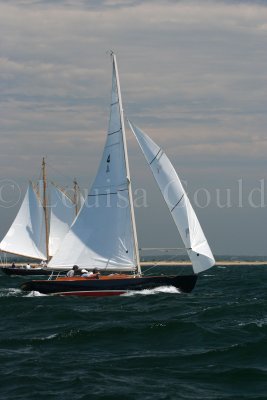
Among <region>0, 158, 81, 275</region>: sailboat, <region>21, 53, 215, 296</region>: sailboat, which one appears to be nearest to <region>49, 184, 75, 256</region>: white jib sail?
<region>0, 158, 81, 275</region>: sailboat

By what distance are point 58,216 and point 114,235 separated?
45.9 meters

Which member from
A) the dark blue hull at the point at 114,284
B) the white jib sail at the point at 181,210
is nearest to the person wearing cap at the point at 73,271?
the dark blue hull at the point at 114,284

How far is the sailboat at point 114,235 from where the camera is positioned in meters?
41.8

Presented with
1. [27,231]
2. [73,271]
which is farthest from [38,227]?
[73,271]

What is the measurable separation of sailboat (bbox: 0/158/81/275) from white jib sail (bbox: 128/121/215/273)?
158 feet

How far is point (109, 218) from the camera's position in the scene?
1753 inches

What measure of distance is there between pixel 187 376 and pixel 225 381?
106 cm

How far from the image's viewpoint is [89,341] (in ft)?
84.1

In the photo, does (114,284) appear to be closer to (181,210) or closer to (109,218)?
(109,218)

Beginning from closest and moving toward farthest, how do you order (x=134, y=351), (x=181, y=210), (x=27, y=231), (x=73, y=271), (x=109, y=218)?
(x=134, y=351) < (x=181, y=210) < (x=73, y=271) < (x=109, y=218) < (x=27, y=231)

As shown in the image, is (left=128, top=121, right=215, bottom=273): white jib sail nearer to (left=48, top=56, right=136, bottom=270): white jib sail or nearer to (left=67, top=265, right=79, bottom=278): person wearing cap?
(left=48, top=56, right=136, bottom=270): white jib sail

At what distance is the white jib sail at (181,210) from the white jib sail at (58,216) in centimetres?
4823

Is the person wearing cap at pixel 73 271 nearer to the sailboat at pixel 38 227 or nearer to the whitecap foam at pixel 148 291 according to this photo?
the whitecap foam at pixel 148 291

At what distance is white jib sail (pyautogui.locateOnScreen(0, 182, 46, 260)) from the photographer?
87.9m
